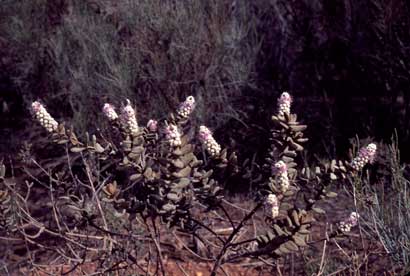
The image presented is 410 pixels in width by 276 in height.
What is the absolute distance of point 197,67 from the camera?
18.9 ft

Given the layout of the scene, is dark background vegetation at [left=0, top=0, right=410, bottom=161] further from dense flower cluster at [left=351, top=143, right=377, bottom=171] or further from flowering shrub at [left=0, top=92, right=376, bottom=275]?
dense flower cluster at [left=351, top=143, right=377, bottom=171]

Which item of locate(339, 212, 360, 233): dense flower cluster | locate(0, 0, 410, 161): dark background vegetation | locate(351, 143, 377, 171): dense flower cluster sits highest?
locate(351, 143, 377, 171): dense flower cluster

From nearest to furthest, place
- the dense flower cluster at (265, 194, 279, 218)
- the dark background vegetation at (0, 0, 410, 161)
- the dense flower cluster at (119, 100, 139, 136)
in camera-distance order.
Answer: the dense flower cluster at (265, 194, 279, 218)
the dense flower cluster at (119, 100, 139, 136)
the dark background vegetation at (0, 0, 410, 161)

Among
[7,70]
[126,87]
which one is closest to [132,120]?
[126,87]

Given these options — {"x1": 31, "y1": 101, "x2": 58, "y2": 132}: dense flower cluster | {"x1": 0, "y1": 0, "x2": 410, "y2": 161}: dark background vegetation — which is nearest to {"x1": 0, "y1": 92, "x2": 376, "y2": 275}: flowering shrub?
{"x1": 31, "y1": 101, "x2": 58, "y2": 132}: dense flower cluster

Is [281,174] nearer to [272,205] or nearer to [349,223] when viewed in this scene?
[272,205]

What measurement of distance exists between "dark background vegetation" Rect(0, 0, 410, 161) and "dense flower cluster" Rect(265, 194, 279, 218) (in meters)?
3.42

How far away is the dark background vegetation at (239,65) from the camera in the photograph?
18.7 ft

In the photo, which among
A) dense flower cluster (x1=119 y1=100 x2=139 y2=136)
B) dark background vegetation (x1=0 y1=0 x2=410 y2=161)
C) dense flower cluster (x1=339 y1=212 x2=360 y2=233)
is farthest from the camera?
dark background vegetation (x1=0 y1=0 x2=410 y2=161)

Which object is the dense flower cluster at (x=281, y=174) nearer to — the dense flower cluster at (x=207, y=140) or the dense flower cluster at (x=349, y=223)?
the dense flower cluster at (x=207, y=140)

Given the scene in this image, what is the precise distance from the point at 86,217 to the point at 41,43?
4.42 metres

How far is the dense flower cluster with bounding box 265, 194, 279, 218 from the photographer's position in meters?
2.24

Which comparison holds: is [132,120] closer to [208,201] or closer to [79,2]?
[208,201]

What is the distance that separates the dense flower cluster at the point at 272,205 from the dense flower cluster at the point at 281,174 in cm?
5
